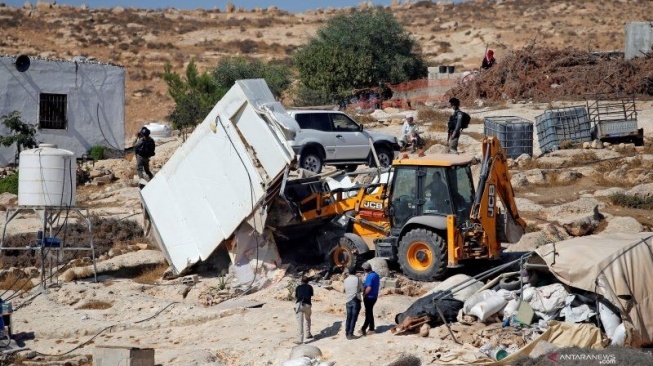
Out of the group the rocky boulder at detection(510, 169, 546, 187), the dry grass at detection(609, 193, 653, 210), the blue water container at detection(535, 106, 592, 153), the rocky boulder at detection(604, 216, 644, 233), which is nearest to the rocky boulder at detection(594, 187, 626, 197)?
the dry grass at detection(609, 193, 653, 210)

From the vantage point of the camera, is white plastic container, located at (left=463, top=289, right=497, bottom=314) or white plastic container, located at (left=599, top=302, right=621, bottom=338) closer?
white plastic container, located at (left=599, top=302, right=621, bottom=338)

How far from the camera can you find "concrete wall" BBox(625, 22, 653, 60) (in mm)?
44844

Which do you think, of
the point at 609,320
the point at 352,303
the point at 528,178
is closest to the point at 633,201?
the point at 528,178

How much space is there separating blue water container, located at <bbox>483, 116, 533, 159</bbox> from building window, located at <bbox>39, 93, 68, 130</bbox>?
13.9 m

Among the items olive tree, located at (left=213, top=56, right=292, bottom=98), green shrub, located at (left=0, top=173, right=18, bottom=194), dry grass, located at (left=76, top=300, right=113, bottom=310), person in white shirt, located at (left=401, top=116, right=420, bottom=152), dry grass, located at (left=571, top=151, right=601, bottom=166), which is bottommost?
dry grass, located at (left=76, top=300, right=113, bottom=310)

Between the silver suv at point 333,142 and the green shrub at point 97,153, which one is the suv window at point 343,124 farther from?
the green shrub at point 97,153

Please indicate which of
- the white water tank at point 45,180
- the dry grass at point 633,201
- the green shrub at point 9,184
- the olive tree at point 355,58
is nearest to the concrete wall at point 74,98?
the green shrub at point 9,184

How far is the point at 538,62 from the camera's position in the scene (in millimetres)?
43688

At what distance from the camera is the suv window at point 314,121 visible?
88.3 feet

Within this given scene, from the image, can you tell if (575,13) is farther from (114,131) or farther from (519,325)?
(519,325)

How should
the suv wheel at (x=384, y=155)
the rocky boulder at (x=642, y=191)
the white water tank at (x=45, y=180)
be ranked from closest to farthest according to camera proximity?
1. the white water tank at (x=45, y=180)
2. the rocky boulder at (x=642, y=191)
3. the suv wheel at (x=384, y=155)

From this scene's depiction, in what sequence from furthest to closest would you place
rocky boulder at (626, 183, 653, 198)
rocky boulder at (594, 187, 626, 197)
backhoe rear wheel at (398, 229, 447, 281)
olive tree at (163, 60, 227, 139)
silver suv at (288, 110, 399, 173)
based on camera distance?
olive tree at (163, 60, 227, 139)
silver suv at (288, 110, 399, 173)
rocky boulder at (594, 187, 626, 197)
rocky boulder at (626, 183, 653, 198)
backhoe rear wheel at (398, 229, 447, 281)

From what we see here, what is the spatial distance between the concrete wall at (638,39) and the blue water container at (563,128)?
1415cm

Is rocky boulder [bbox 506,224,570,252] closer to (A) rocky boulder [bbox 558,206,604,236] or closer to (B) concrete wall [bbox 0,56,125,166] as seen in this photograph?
(A) rocky boulder [bbox 558,206,604,236]
